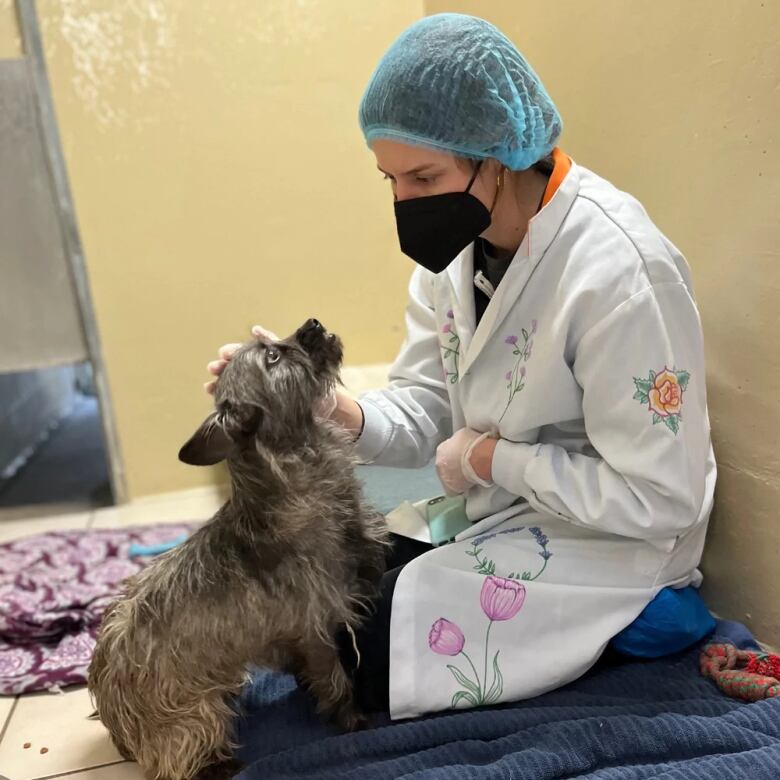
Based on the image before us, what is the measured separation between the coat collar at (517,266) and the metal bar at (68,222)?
1.82 m

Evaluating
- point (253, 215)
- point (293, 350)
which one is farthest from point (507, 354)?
point (253, 215)

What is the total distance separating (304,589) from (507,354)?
628 millimetres

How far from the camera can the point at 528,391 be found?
1503mm

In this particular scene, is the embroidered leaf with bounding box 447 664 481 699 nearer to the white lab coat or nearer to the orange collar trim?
the white lab coat

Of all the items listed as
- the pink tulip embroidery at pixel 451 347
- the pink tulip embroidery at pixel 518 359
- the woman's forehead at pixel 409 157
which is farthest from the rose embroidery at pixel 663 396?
the woman's forehead at pixel 409 157

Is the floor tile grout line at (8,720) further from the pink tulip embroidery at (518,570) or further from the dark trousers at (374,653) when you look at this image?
the pink tulip embroidery at (518,570)

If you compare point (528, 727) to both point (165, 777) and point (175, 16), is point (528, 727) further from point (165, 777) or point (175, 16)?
point (175, 16)

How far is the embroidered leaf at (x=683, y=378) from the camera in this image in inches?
55.5

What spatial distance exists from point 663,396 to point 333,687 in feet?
2.89

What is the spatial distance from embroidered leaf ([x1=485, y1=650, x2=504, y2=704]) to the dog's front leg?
271 millimetres

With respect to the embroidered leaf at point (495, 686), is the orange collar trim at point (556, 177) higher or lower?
higher

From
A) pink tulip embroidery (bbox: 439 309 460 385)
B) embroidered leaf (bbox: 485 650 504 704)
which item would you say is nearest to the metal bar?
pink tulip embroidery (bbox: 439 309 460 385)

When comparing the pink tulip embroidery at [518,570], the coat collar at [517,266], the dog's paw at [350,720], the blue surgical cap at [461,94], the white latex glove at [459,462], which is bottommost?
the dog's paw at [350,720]

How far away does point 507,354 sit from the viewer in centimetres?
156
